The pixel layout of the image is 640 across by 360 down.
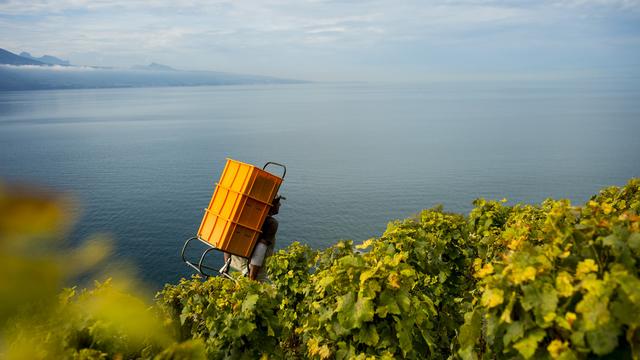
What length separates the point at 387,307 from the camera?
22.4ft

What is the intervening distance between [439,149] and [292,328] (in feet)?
294

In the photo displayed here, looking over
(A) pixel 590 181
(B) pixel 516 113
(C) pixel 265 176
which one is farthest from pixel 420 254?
(B) pixel 516 113

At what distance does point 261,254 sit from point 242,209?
1.54 metres

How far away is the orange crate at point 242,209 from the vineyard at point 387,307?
2.62 meters

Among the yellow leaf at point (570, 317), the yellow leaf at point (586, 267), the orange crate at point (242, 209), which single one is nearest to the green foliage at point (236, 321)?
the orange crate at point (242, 209)

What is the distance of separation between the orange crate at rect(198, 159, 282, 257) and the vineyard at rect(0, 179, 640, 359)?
262 centimetres

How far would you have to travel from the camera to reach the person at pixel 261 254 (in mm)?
14773

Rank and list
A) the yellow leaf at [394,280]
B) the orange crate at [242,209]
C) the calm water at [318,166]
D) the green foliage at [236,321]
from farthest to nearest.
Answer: the calm water at [318,166], the orange crate at [242,209], the green foliage at [236,321], the yellow leaf at [394,280]

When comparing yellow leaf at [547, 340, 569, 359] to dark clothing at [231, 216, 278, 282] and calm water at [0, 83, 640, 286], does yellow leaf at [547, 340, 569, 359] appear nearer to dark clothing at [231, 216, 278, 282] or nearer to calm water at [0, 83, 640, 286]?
calm water at [0, 83, 640, 286]

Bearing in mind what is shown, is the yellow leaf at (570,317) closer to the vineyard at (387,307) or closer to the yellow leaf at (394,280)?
the vineyard at (387,307)

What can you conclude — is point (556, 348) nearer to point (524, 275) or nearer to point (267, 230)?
point (524, 275)

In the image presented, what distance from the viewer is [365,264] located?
7.62 m

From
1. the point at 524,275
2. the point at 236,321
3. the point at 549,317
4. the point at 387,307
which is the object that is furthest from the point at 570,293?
the point at 236,321

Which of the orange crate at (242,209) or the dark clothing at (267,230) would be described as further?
the dark clothing at (267,230)
